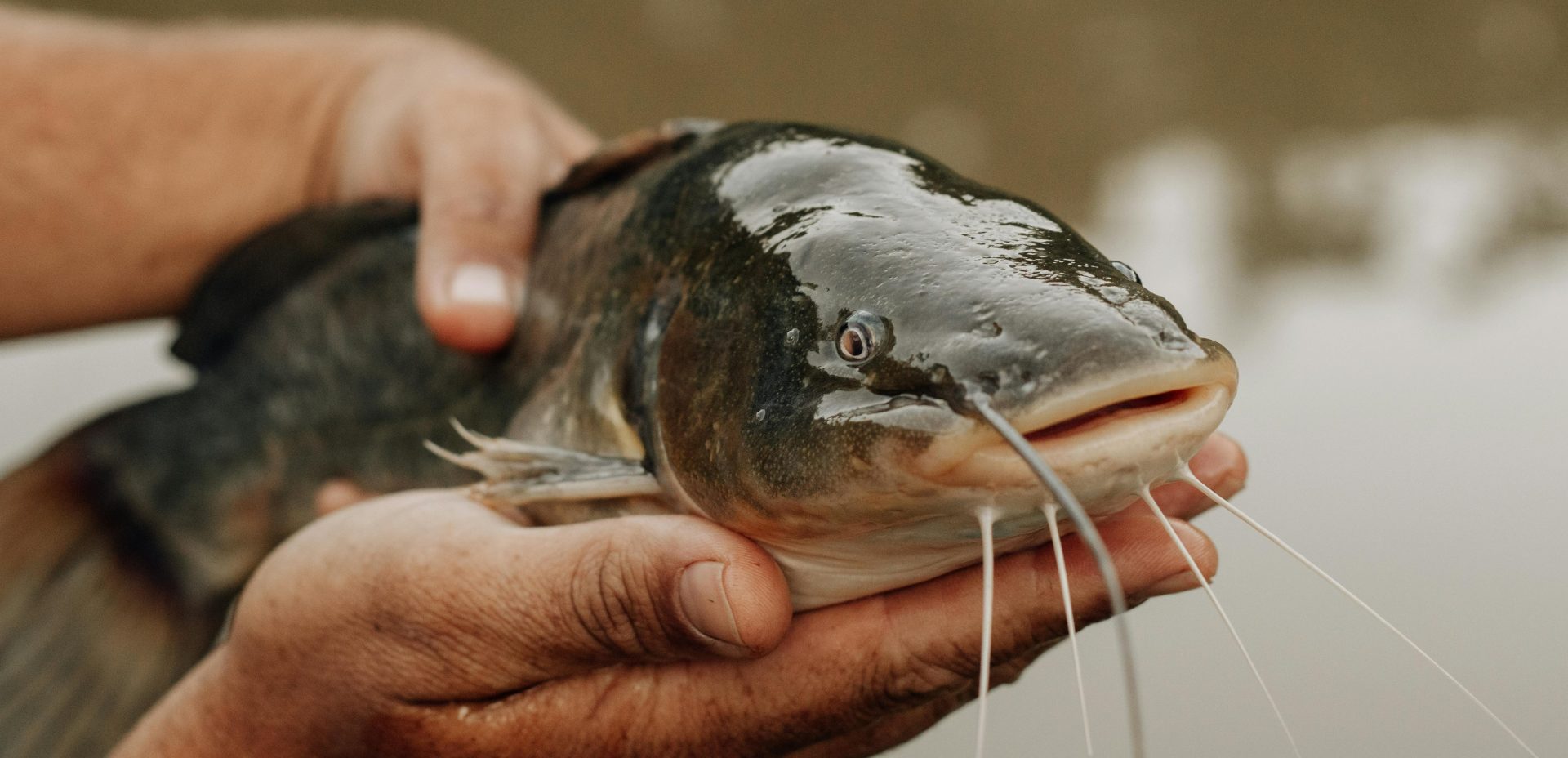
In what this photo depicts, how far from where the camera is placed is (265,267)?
2.72 meters

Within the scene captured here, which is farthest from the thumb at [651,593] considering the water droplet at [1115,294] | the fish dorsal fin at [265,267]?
the fish dorsal fin at [265,267]

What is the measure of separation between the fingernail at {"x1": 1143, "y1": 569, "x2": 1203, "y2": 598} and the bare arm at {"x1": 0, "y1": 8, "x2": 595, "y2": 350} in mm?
1629

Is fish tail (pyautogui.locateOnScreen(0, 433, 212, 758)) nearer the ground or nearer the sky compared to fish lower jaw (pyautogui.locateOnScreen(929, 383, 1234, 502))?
nearer the ground

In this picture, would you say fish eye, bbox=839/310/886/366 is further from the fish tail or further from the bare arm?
the fish tail

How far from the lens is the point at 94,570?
8.95ft

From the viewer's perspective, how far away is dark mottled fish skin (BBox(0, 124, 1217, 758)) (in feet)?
4.24

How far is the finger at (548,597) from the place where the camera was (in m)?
1.41

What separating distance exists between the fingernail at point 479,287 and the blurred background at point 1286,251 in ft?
4.07

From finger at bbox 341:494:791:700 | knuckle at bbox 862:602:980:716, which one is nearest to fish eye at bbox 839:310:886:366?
finger at bbox 341:494:791:700

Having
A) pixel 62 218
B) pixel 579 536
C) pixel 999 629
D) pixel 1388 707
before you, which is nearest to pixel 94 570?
pixel 62 218

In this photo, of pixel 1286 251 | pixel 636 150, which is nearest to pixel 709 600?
pixel 636 150

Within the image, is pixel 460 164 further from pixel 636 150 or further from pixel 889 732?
pixel 889 732

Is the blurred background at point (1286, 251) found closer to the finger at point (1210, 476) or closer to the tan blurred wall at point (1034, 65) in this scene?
the tan blurred wall at point (1034, 65)

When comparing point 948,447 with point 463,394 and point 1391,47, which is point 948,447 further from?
point 1391,47
